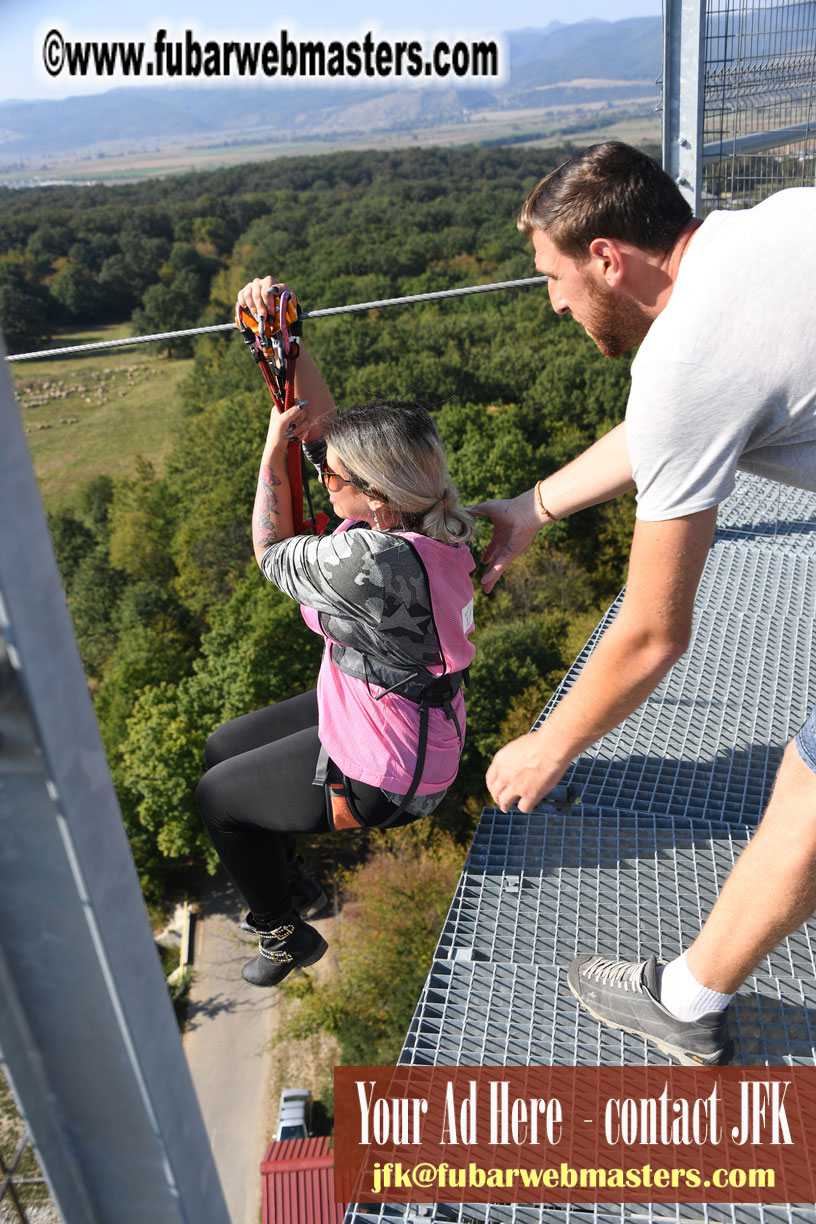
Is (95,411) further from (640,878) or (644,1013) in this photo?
(644,1013)

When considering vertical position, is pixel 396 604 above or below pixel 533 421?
above

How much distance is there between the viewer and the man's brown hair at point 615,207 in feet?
8.13

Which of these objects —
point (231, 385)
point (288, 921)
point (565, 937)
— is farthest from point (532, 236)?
point (231, 385)

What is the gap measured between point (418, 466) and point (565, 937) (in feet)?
8.04

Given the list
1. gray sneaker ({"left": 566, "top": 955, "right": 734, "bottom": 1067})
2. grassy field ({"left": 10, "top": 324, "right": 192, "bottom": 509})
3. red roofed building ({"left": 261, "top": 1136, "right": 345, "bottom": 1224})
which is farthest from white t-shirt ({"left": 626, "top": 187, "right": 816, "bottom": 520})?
grassy field ({"left": 10, "top": 324, "right": 192, "bottom": 509})

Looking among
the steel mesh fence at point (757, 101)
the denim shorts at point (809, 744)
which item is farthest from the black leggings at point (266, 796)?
the steel mesh fence at point (757, 101)

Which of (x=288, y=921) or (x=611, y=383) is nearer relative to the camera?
(x=288, y=921)

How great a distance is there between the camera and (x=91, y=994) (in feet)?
3.62

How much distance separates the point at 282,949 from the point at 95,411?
68.3m

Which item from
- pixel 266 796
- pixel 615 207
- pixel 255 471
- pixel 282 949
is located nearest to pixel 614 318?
pixel 615 207

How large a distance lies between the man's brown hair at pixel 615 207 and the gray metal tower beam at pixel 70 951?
1969 mm

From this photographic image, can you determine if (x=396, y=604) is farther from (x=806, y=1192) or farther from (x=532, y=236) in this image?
(x=806, y=1192)

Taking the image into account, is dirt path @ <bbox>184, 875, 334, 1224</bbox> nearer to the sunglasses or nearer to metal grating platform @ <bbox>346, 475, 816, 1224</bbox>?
metal grating platform @ <bbox>346, 475, 816, 1224</bbox>

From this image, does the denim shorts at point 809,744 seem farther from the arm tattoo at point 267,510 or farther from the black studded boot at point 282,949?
the black studded boot at point 282,949
